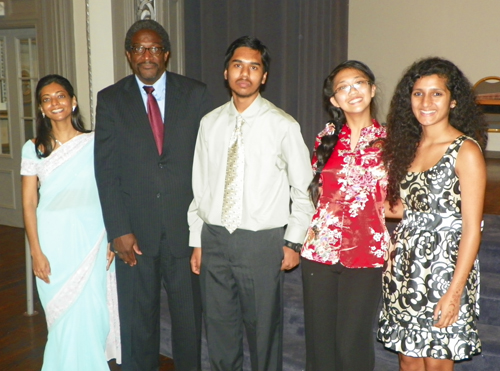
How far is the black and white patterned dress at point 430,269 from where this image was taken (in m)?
1.86

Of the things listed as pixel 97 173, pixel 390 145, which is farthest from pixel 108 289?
pixel 390 145

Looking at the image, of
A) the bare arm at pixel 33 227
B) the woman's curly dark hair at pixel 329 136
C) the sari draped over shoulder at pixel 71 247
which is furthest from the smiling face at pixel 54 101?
the woman's curly dark hair at pixel 329 136

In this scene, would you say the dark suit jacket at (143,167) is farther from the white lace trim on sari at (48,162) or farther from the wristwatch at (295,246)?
the wristwatch at (295,246)

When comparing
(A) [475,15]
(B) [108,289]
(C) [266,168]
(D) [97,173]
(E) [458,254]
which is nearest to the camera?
(E) [458,254]

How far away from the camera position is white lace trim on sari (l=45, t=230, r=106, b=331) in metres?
2.47

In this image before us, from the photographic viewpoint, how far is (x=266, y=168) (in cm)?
218

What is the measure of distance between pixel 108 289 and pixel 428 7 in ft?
17.6

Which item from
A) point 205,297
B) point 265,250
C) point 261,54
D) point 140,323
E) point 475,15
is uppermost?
point 475,15

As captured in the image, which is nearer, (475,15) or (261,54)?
(261,54)

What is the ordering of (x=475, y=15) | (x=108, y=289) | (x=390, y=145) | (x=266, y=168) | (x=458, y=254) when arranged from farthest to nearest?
(x=475, y=15) < (x=108, y=289) < (x=266, y=168) < (x=390, y=145) < (x=458, y=254)

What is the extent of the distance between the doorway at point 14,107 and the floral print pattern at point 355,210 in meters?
4.32

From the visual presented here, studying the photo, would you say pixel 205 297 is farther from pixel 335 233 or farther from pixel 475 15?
pixel 475 15

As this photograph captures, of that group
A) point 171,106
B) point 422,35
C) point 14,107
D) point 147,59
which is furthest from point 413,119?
point 422,35

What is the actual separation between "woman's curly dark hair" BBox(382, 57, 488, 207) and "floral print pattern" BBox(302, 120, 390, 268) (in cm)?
5
